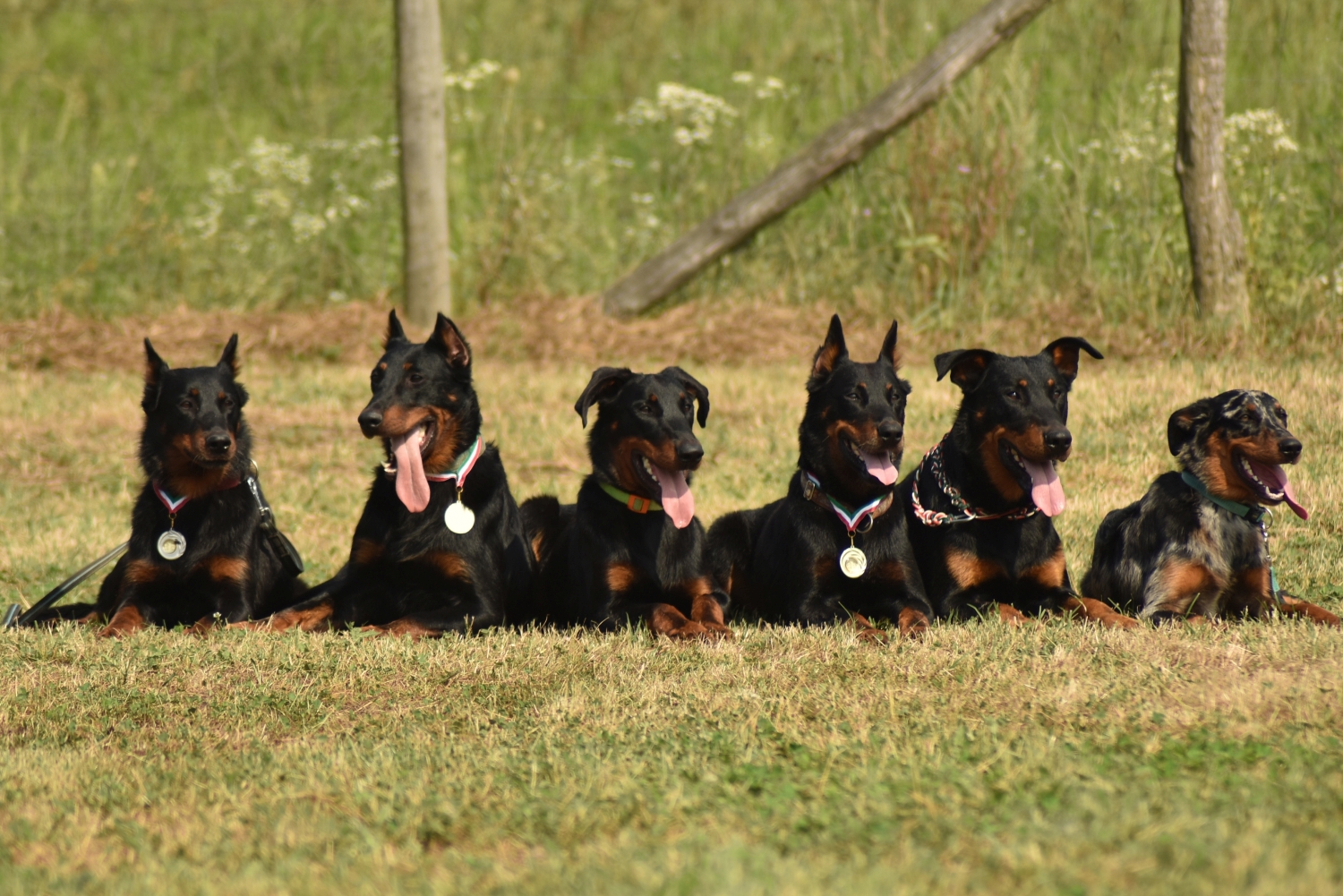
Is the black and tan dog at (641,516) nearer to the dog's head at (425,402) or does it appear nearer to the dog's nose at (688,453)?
the dog's nose at (688,453)

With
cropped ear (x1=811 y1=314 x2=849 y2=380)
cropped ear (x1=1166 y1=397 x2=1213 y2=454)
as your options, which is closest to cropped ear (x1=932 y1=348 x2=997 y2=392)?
cropped ear (x1=811 y1=314 x2=849 y2=380)

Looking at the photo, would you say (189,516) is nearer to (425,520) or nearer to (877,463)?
(425,520)

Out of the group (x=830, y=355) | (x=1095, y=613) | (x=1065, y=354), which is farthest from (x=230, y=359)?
(x=1095, y=613)

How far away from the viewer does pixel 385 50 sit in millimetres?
17281

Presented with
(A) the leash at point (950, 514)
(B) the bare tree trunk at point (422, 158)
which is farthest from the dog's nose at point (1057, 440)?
(B) the bare tree trunk at point (422, 158)

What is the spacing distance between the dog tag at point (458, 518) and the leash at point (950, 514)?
86.5 inches

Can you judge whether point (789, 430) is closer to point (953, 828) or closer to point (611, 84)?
point (953, 828)

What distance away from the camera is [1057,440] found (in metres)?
6.00

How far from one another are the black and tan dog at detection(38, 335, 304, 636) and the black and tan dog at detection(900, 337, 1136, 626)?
336 cm

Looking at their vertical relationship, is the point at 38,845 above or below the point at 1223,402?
below

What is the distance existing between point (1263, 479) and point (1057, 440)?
3.45 ft

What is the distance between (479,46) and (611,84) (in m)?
1.83

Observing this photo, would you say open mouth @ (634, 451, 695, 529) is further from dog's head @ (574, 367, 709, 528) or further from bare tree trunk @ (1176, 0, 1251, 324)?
bare tree trunk @ (1176, 0, 1251, 324)

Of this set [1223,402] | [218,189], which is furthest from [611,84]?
[1223,402]
